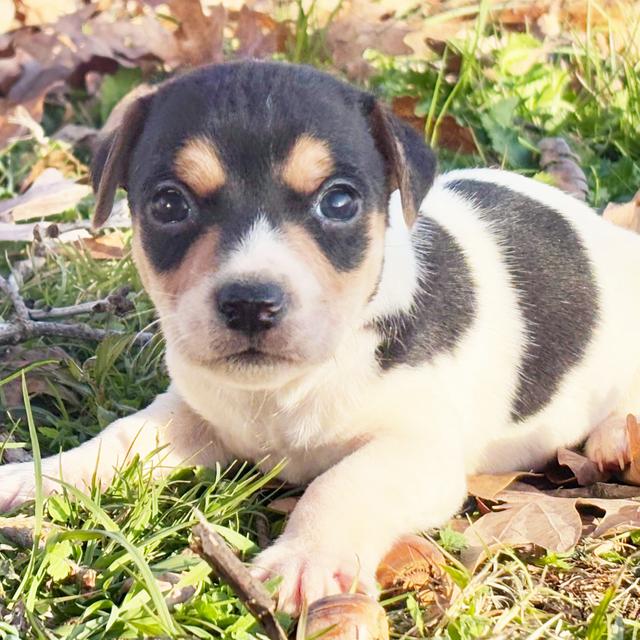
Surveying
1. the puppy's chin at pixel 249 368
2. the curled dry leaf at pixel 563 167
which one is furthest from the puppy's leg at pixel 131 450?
the curled dry leaf at pixel 563 167

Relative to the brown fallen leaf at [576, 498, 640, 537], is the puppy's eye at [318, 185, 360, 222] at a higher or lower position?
higher

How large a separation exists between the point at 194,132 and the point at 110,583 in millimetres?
1465

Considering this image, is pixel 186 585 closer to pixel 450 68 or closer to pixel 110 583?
pixel 110 583

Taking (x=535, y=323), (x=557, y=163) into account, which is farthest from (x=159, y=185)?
(x=557, y=163)

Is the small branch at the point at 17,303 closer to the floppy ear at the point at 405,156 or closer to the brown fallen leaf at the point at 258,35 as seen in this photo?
the floppy ear at the point at 405,156

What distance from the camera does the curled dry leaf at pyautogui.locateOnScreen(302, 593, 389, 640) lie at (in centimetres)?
308

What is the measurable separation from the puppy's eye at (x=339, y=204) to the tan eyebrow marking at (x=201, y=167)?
360 millimetres

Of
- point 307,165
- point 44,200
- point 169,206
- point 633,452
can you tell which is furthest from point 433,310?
point 44,200

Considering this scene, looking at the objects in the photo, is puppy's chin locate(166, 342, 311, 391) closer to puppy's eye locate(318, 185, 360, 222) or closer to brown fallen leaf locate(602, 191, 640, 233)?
puppy's eye locate(318, 185, 360, 222)

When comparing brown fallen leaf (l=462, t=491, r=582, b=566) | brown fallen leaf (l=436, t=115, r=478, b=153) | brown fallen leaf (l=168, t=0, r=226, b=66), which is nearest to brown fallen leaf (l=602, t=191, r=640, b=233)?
brown fallen leaf (l=436, t=115, r=478, b=153)

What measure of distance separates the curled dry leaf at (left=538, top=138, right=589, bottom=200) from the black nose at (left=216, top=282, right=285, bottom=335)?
11.6 ft

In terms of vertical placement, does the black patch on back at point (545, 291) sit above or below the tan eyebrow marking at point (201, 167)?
below

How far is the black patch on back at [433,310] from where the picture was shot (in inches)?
158

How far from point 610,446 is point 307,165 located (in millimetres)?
1785
